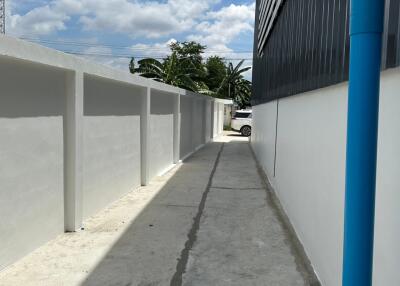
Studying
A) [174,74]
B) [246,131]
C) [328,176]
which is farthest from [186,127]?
[246,131]

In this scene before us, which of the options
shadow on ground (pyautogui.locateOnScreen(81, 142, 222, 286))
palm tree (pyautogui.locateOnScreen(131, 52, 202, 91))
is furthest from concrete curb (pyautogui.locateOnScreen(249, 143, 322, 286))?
palm tree (pyautogui.locateOnScreen(131, 52, 202, 91))

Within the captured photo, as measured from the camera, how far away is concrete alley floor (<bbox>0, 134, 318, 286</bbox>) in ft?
14.4

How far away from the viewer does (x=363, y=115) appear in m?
1.89

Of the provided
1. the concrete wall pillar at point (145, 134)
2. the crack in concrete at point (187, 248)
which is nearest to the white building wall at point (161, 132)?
the concrete wall pillar at point (145, 134)

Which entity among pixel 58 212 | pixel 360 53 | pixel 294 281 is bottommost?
pixel 294 281

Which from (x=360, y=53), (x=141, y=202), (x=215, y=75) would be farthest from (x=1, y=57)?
(x=215, y=75)

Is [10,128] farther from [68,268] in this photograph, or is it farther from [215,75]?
[215,75]

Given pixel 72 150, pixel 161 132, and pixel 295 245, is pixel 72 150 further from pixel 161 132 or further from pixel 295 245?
pixel 161 132

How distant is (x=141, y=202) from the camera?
26.0ft

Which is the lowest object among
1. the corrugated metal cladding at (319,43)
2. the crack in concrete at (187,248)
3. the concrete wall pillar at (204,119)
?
the crack in concrete at (187,248)

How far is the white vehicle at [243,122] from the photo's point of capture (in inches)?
1167

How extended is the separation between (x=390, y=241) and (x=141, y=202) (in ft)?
19.0

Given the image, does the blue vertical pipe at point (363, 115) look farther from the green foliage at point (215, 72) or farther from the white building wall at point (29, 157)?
the green foliage at point (215, 72)

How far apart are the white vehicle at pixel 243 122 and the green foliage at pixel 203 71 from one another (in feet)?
11.6
